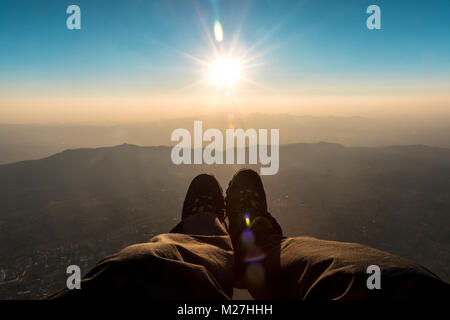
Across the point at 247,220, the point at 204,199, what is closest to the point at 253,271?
the point at 247,220

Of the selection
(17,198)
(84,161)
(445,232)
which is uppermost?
(84,161)

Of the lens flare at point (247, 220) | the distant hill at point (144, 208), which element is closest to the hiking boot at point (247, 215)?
the lens flare at point (247, 220)

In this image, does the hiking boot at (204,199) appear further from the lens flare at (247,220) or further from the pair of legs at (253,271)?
the pair of legs at (253,271)

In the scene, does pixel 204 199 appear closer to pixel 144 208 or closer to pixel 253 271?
pixel 253 271

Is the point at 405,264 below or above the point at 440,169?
above

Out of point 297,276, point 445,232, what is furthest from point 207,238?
point 445,232
